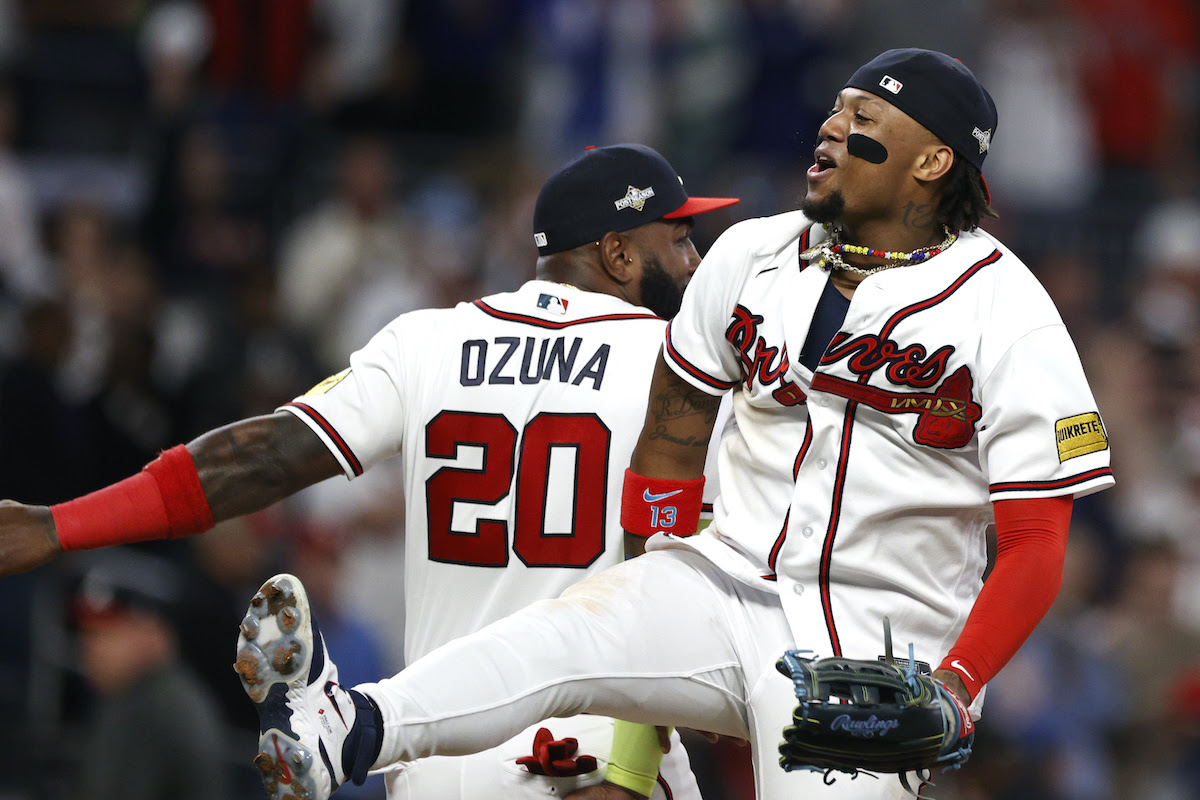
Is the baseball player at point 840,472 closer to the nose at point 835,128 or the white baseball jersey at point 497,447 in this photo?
the nose at point 835,128

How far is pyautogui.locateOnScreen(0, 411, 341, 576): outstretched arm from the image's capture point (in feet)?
12.5

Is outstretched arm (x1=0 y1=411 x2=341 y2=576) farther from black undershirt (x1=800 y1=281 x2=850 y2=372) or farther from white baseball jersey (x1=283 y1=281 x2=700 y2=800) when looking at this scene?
black undershirt (x1=800 y1=281 x2=850 y2=372)

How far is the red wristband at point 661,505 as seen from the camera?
3.98 meters

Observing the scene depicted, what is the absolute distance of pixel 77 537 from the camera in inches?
151

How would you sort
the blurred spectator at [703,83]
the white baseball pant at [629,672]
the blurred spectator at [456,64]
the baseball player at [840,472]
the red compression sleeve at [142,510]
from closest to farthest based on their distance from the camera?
the white baseball pant at [629,672]
the baseball player at [840,472]
the red compression sleeve at [142,510]
the blurred spectator at [456,64]
the blurred spectator at [703,83]

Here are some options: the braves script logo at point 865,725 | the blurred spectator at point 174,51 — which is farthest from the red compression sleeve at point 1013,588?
the blurred spectator at point 174,51

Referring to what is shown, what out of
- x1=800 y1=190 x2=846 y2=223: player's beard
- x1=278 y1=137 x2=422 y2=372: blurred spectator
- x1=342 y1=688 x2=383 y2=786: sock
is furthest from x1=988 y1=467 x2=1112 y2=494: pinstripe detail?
x1=278 y1=137 x2=422 y2=372: blurred spectator

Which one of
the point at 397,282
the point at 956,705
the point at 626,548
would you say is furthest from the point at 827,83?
the point at 956,705

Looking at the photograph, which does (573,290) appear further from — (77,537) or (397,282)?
(397,282)

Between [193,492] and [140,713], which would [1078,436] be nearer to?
[193,492]

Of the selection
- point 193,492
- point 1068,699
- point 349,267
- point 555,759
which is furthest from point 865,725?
point 349,267

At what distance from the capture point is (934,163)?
3.78 m

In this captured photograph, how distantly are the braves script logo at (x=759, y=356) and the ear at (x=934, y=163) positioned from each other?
458mm

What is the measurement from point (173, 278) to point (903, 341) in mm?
6178
